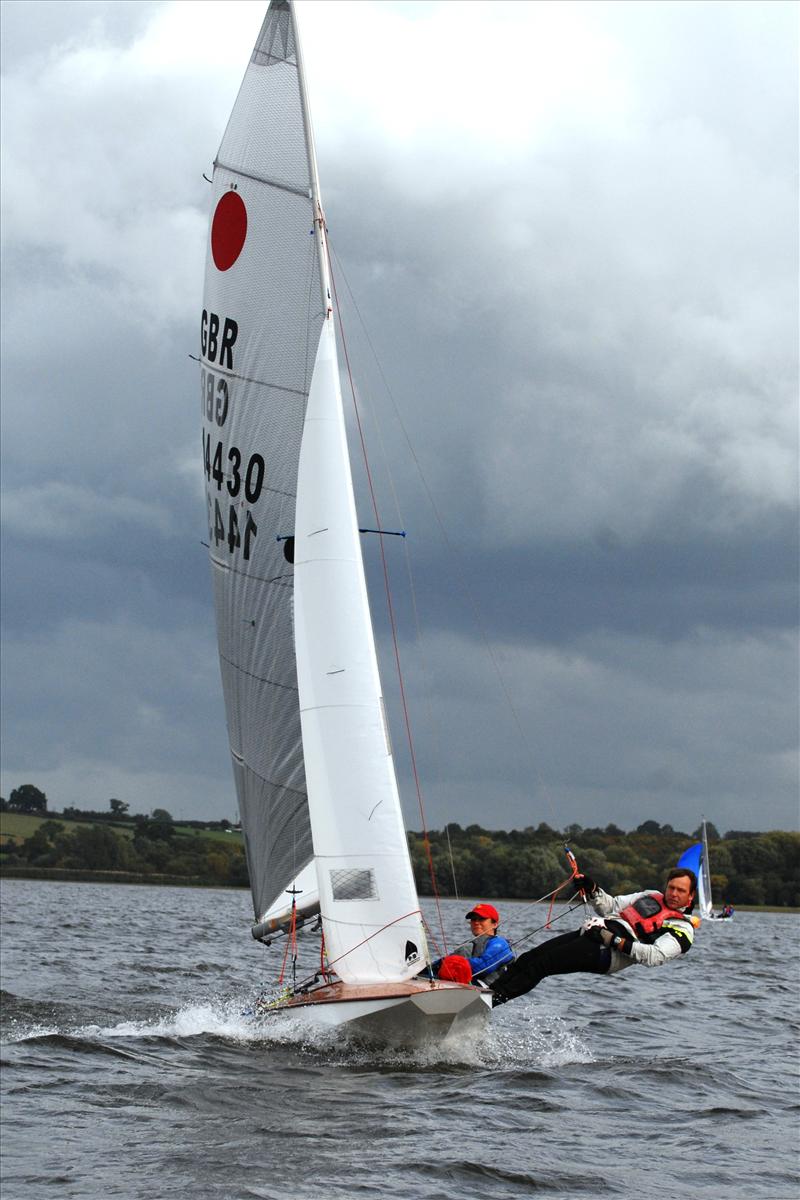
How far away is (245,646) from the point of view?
49.5 feet

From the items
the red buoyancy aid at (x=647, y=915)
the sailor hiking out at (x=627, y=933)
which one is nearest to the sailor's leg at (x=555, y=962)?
the sailor hiking out at (x=627, y=933)

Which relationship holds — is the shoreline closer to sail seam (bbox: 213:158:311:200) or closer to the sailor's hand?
sail seam (bbox: 213:158:311:200)

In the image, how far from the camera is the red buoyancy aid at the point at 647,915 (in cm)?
1001

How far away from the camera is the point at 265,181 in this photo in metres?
14.5

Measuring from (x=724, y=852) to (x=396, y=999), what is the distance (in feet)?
245

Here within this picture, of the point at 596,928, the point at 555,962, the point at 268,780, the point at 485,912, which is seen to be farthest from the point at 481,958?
the point at 268,780

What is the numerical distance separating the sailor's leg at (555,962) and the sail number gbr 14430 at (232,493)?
5842 millimetres

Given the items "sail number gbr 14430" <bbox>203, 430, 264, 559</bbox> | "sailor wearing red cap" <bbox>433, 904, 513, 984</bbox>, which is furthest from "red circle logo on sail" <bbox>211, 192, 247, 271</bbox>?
"sailor wearing red cap" <bbox>433, 904, 513, 984</bbox>

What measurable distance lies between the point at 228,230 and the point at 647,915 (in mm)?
9049

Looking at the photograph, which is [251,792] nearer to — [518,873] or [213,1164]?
[213,1164]

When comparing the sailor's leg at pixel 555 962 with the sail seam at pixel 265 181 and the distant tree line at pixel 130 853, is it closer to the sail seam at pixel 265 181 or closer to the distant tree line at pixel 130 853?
the sail seam at pixel 265 181

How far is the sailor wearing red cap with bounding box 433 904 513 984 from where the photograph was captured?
11531 millimetres

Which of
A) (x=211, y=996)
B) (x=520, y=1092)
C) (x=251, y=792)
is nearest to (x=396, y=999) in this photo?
(x=520, y=1092)

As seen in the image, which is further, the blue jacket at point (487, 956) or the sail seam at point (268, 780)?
the sail seam at point (268, 780)
